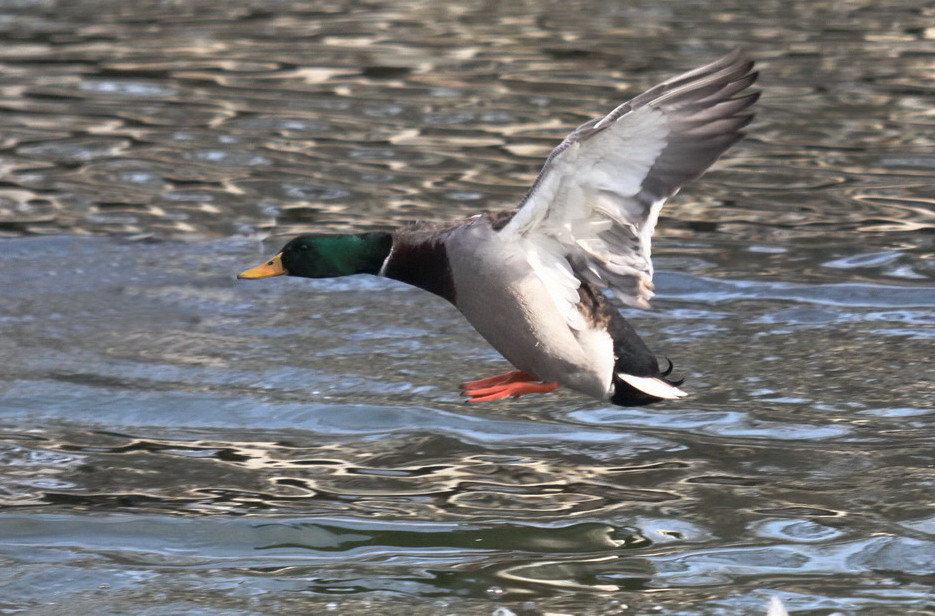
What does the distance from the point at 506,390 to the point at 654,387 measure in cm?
48

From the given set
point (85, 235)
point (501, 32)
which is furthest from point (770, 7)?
point (85, 235)

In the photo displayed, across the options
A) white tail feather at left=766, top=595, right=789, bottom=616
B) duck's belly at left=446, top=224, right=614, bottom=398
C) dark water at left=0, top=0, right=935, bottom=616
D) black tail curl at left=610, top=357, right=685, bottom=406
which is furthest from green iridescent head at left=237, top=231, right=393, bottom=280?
white tail feather at left=766, top=595, right=789, bottom=616

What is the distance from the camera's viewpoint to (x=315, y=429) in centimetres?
580

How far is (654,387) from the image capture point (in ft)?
16.3

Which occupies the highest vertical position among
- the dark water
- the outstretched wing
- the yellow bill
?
the outstretched wing

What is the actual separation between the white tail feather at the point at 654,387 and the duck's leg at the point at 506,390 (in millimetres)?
248

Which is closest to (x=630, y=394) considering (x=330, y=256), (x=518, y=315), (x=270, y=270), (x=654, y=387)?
(x=654, y=387)

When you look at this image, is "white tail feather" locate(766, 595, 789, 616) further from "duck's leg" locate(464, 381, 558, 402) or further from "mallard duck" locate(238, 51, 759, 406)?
"duck's leg" locate(464, 381, 558, 402)

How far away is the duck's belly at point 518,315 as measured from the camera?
471 cm

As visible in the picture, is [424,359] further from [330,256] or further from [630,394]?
[630,394]

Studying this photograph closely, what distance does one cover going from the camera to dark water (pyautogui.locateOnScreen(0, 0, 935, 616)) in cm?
449

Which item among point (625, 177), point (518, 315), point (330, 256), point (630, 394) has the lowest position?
point (630, 394)

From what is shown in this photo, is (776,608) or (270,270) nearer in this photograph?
(776,608)

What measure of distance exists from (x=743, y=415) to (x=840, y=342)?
3.41ft
